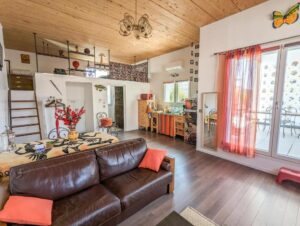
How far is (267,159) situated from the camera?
2836 mm

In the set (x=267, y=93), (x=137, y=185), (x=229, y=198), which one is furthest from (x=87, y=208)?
(x=267, y=93)

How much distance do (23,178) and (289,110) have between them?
4008 mm

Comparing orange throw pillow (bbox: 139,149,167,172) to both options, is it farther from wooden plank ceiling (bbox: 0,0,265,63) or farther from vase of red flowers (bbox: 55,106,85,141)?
wooden plank ceiling (bbox: 0,0,265,63)

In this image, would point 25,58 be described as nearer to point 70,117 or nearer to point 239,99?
point 70,117

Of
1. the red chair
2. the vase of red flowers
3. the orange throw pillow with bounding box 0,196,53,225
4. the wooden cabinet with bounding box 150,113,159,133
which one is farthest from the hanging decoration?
the orange throw pillow with bounding box 0,196,53,225

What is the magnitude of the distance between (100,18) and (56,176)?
3172 mm

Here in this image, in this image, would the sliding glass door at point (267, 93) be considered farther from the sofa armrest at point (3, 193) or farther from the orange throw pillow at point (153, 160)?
the sofa armrest at point (3, 193)

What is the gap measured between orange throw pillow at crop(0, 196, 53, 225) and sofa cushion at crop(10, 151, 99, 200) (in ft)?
0.37

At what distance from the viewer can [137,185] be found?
1.76 m

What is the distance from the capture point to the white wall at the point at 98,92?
4.33 m

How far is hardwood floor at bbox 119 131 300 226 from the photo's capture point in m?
1.79

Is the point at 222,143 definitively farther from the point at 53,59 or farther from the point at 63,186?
the point at 53,59

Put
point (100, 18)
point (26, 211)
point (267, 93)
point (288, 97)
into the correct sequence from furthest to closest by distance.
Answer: point (100, 18), point (267, 93), point (288, 97), point (26, 211)

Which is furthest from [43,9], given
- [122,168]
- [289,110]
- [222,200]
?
[289,110]
